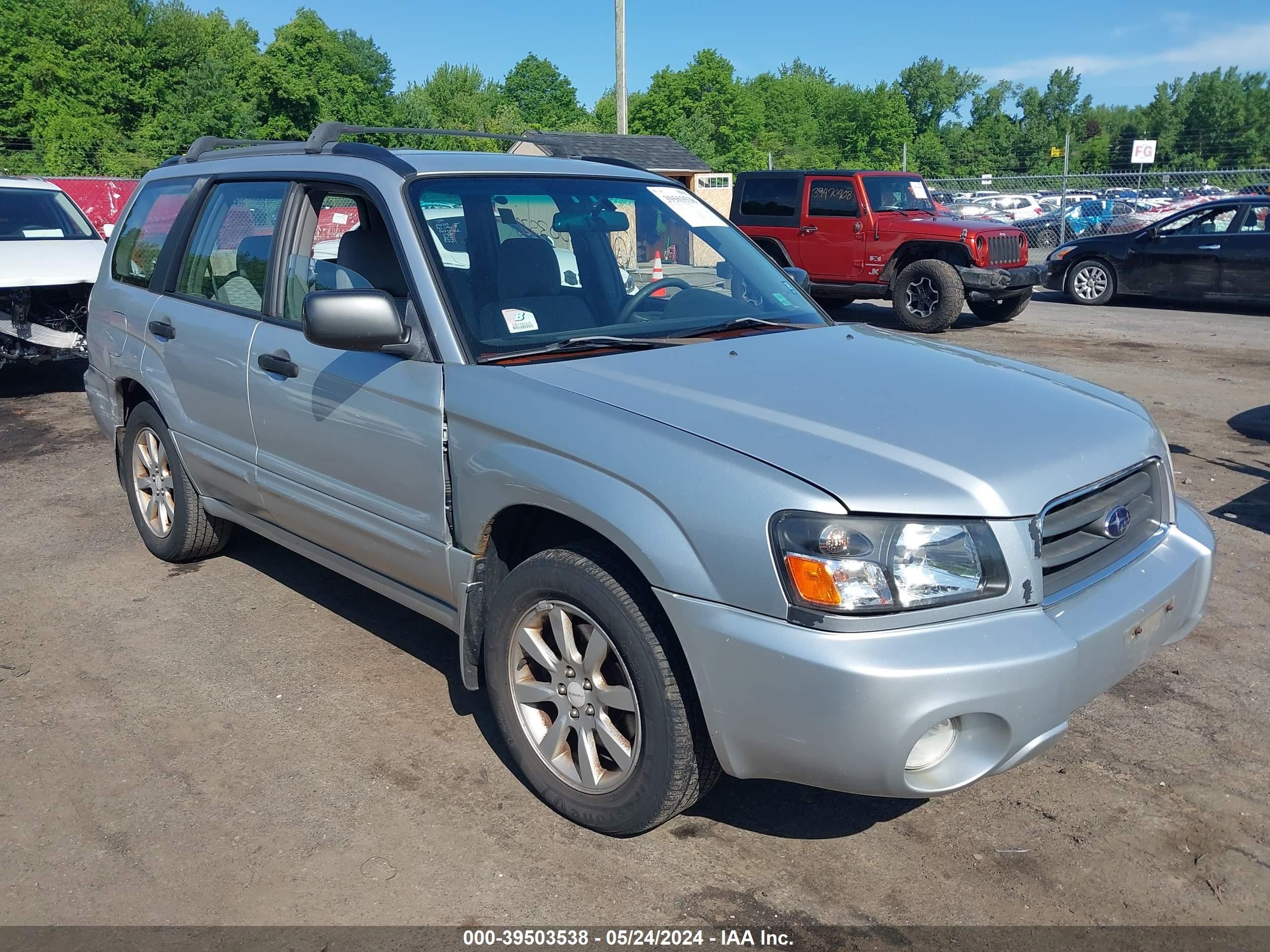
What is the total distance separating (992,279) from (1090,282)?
4163mm

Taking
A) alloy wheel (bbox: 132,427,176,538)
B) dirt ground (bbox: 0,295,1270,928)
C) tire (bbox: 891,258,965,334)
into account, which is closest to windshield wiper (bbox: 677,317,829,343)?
dirt ground (bbox: 0,295,1270,928)

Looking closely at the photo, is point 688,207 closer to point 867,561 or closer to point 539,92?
point 867,561

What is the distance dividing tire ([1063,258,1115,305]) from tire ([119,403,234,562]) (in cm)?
1475

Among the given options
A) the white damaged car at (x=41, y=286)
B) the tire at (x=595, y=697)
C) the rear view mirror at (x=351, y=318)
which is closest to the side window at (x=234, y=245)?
the rear view mirror at (x=351, y=318)

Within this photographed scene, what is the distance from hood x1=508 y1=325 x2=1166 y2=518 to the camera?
2537mm

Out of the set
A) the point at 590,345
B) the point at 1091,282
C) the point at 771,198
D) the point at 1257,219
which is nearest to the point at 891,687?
the point at 590,345

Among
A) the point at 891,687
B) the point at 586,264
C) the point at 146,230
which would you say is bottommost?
the point at 891,687

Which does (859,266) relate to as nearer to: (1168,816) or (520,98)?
(1168,816)

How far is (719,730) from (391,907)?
96 centimetres

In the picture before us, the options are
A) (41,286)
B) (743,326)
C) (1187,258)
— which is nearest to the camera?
(743,326)

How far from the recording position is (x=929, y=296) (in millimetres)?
13828

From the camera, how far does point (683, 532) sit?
2605 mm

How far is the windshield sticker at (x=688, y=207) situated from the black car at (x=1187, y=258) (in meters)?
13.0

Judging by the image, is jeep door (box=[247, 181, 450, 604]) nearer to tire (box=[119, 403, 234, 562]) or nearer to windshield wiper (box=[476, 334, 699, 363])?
windshield wiper (box=[476, 334, 699, 363])
